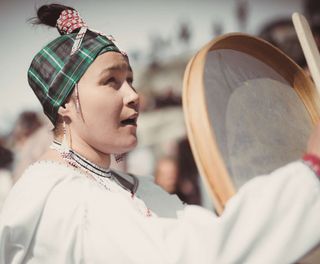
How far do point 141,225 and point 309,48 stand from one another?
0.57 metres

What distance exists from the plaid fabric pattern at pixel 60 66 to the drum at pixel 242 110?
375 millimetres

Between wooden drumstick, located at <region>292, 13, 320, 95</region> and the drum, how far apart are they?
0.12 m

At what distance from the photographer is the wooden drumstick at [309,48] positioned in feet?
4.14

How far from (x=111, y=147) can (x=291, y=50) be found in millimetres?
2981

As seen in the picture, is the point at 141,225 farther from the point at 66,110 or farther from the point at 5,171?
the point at 5,171

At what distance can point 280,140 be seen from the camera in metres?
1.36

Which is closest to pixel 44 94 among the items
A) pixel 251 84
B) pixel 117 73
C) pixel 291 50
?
pixel 117 73

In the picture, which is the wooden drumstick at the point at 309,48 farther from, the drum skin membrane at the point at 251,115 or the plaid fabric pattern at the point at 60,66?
the plaid fabric pattern at the point at 60,66

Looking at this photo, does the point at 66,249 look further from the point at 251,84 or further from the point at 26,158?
the point at 26,158

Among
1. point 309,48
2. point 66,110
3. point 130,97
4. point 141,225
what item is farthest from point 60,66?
point 309,48

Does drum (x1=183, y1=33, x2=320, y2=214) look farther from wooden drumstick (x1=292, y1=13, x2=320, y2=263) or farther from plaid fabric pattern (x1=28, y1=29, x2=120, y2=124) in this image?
plaid fabric pattern (x1=28, y1=29, x2=120, y2=124)

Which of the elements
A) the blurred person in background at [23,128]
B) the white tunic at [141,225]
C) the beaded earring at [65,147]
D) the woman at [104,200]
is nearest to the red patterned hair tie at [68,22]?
the woman at [104,200]

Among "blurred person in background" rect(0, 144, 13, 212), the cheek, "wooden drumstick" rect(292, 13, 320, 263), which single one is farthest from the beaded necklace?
"blurred person in background" rect(0, 144, 13, 212)

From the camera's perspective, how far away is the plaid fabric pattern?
1519mm
